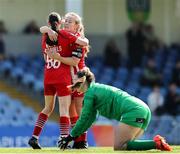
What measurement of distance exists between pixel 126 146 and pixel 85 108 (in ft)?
2.59

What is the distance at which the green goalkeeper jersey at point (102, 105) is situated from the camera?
1254 centimetres

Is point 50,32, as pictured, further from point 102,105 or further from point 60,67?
point 102,105

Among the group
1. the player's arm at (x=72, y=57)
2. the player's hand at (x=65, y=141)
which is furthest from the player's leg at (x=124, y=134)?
the player's arm at (x=72, y=57)

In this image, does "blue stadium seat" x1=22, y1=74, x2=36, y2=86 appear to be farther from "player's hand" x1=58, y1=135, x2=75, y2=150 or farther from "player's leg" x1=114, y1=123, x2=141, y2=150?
"player's leg" x1=114, y1=123, x2=141, y2=150

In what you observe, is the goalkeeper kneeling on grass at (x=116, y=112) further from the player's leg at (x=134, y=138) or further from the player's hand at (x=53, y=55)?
the player's hand at (x=53, y=55)

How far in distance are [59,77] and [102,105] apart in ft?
4.40

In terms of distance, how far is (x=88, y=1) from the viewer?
102 feet

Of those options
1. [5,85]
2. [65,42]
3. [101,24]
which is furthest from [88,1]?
[65,42]

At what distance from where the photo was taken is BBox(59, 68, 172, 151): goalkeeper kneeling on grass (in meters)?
12.5

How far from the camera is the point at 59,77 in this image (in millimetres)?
13789

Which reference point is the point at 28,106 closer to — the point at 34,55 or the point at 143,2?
the point at 34,55

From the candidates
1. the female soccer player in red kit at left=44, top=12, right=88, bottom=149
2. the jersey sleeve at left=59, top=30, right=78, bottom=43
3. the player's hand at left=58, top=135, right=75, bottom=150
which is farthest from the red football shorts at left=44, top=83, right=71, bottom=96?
the player's hand at left=58, top=135, right=75, bottom=150

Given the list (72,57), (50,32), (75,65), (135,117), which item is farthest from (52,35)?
(135,117)

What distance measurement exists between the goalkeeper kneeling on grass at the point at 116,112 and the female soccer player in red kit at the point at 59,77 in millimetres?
933
